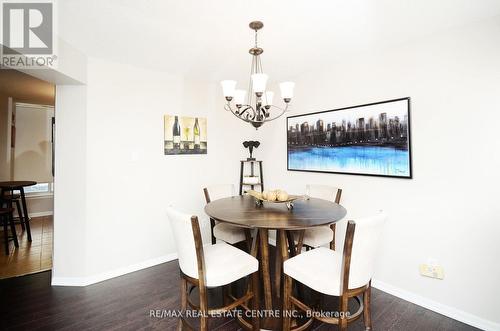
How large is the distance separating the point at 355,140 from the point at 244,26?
158 centimetres

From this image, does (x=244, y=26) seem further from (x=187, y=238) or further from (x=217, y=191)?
(x=217, y=191)

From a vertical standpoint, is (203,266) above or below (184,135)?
below

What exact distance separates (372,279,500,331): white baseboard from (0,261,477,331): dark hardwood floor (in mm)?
48

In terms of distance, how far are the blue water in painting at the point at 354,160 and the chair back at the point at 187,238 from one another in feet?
6.07

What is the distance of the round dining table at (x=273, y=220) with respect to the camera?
1.59 meters

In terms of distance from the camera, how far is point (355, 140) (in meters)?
2.52

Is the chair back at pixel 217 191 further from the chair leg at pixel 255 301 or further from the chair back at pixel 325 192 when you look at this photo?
the chair leg at pixel 255 301

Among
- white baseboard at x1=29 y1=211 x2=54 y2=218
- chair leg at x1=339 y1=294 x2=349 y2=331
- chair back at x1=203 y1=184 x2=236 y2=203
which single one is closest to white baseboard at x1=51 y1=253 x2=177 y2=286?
chair back at x1=203 y1=184 x2=236 y2=203

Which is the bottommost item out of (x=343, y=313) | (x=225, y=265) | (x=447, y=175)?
(x=343, y=313)

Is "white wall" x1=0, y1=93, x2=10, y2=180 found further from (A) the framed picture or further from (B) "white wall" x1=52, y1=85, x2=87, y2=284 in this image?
(A) the framed picture

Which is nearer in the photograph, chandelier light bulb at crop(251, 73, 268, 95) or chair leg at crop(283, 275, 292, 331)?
chair leg at crop(283, 275, 292, 331)

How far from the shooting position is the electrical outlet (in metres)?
1.98

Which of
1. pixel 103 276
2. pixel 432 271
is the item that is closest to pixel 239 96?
pixel 432 271

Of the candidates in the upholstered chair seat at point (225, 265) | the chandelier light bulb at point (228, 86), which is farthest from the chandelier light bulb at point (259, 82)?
the upholstered chair seat at point (225, 265)
